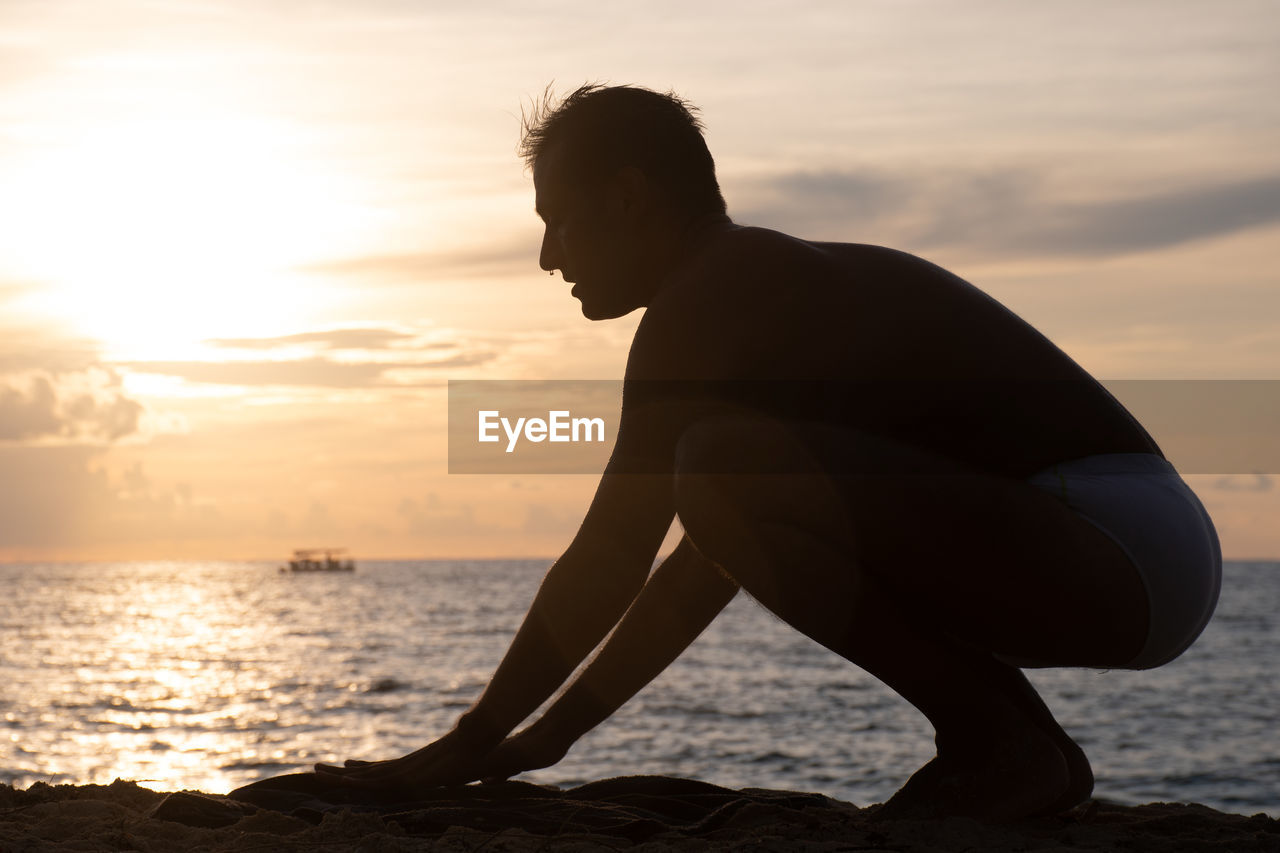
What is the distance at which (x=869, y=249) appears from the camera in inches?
103

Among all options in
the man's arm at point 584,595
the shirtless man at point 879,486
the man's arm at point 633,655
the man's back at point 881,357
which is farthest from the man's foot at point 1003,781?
the man's arm at point 584,595

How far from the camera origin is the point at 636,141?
268 centimetres

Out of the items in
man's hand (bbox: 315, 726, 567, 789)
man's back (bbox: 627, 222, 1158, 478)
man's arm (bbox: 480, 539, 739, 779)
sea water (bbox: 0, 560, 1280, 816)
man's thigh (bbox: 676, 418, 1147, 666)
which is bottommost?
sea water (bbox: 0, 560, 1280, 816)

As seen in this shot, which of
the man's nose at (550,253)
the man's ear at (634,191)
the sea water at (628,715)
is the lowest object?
the sea water at (628,715)

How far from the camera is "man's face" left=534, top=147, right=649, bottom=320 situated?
2.72 meters

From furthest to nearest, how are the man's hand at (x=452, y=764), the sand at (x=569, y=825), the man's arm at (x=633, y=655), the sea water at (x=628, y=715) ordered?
the sea water at (x=628, y=715) → the man's arm at (x=633, y=655) → the man's hand at (x=452, y=764) → the sand at (x=569, y=825)

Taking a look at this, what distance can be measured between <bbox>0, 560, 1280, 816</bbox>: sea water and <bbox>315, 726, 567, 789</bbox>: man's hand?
0.66 meters

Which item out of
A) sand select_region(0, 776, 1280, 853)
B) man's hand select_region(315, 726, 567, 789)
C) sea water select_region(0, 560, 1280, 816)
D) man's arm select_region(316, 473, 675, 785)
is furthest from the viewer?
sea water select_region(0, 560, 1280, 816)

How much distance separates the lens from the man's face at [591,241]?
2723mm

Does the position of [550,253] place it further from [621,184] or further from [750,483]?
[750,483]

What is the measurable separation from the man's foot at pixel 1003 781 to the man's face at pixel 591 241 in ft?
4.23

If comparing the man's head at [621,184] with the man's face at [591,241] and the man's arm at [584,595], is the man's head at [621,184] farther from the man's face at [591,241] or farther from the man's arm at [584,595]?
the man's arm at [584,595]

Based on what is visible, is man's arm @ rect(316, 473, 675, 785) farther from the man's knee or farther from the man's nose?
the man's nose

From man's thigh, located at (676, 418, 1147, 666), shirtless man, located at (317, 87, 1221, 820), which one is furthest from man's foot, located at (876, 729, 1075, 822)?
man's thigh, located at (676, 418, 1147, 666)
